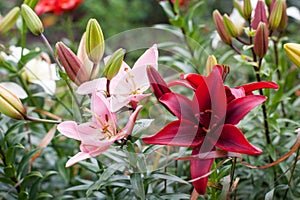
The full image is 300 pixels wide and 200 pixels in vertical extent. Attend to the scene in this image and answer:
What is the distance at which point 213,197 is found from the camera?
24.1 inches

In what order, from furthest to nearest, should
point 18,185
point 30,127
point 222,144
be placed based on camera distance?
point 30,127 → point 18,185 → point 222,144

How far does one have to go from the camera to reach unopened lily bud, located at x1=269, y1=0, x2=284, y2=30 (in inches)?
26.2

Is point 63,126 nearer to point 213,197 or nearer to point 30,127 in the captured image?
point 213,197

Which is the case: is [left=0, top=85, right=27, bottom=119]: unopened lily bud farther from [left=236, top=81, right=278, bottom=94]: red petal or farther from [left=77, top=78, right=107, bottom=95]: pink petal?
[left=236, top=81, right=278, bottom=94]: red petal

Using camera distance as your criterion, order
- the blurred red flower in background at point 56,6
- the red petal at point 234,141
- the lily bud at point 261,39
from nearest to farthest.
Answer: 1. the red petal at point 234,141
2. the lily bud at point 261,39
3. the blurred red flower in background at point 56,6

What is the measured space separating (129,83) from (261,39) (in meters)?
0.18

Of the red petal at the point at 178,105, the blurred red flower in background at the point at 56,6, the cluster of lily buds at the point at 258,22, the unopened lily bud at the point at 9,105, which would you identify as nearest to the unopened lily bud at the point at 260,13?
the cluster of lily buds at the point at 258,22

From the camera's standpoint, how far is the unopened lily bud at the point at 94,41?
A: 0.56 m

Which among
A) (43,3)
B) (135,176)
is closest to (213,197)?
(135,176)

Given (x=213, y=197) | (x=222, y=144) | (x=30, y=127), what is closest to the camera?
(x=222, y=144)

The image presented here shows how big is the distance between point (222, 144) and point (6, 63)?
0.45m

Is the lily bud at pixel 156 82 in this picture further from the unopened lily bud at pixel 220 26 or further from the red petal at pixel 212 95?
the unopened lily bud at pixel 220 26

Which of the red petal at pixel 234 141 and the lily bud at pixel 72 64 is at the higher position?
the lily bud at pixel 72 64

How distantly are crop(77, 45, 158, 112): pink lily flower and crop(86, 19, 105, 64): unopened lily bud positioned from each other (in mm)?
34
